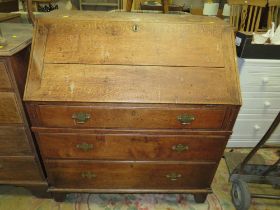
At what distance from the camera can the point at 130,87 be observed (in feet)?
4.08

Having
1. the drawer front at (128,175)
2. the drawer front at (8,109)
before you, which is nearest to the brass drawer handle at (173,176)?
the drawer front at (128,175)

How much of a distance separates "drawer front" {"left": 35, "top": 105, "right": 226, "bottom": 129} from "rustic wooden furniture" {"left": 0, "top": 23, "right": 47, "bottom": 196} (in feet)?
0.62

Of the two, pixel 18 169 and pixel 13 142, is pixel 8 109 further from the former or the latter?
pixel 18 169

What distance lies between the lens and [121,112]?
1269mm

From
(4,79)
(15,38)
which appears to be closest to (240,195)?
(4,79)

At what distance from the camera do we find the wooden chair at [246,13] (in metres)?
2.51

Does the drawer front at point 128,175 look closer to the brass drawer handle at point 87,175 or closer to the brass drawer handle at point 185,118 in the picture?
the brass drawer handle at point 87,175

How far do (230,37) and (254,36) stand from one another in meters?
0.76

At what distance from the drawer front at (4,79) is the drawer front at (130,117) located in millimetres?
225

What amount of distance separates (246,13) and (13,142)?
2.83 metres

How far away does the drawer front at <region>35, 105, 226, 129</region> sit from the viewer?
1.26 metres

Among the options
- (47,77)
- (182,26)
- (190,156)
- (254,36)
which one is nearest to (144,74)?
(182,26)

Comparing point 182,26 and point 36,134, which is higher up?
point 182,26

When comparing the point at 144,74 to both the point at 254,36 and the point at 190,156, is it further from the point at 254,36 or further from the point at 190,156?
the point at 254,36
